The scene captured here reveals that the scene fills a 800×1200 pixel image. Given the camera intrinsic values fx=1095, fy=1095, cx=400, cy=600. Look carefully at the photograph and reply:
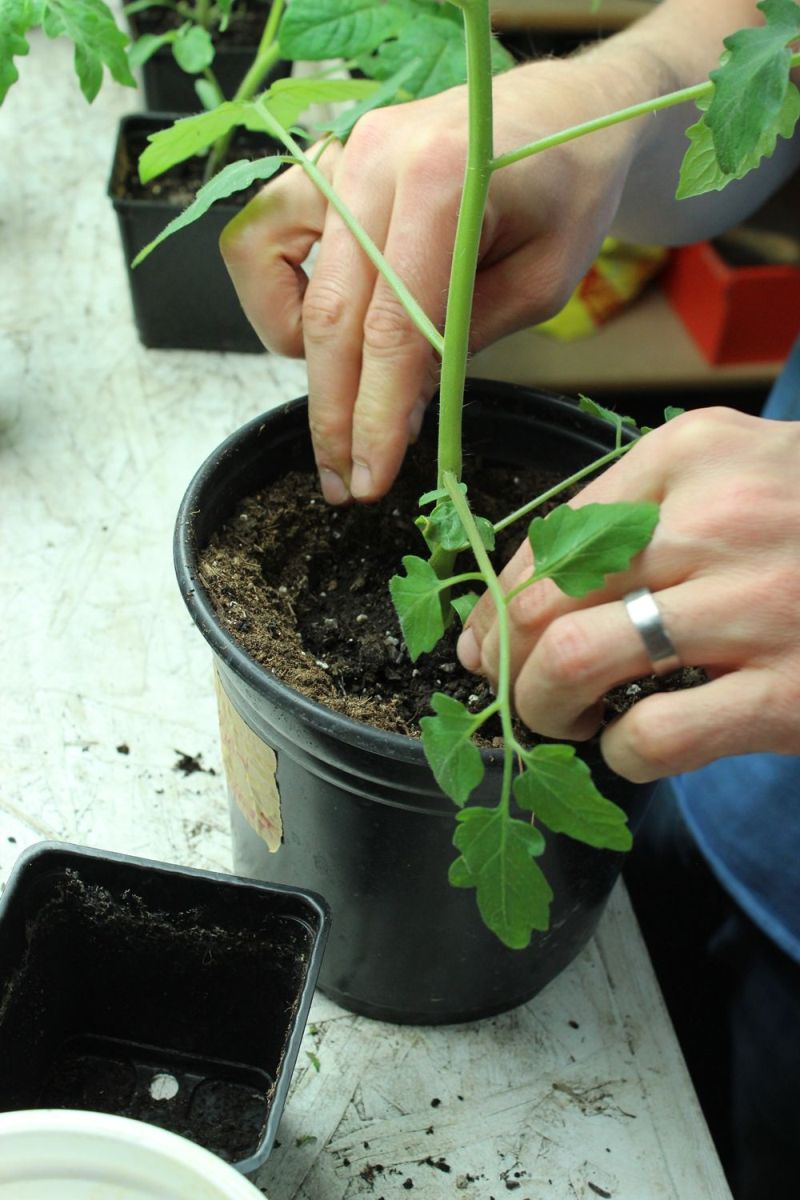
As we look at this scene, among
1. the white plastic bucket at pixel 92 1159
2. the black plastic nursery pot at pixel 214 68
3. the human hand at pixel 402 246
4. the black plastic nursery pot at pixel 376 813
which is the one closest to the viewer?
the white plastic bucket at pixel 92 1159

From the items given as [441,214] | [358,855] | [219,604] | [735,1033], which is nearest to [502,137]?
[441,214]

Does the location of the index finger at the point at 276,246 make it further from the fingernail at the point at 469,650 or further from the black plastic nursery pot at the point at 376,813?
the fingernail at the point at 469,650

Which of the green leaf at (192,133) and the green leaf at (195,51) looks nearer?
the green leaf at (192,133)

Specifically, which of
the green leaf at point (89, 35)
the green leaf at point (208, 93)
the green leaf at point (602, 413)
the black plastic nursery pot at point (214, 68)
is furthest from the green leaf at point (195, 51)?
the green leaf at point (602, 413)

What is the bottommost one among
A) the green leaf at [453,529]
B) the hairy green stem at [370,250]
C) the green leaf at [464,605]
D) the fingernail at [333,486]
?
the fingernail at [333,486]

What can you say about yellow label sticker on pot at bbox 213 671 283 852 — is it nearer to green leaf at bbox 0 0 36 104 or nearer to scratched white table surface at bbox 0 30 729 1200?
scratched white table surface at bbox 0 30 729 1200

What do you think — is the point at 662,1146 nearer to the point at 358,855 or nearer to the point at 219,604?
the point at 358,855

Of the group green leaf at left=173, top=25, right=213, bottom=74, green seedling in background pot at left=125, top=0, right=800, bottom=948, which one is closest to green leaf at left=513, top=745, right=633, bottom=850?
green seedling in background pot at left=125, top=0, right=800, bottom=948

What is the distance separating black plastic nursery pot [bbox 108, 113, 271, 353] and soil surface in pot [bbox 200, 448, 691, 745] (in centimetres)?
42

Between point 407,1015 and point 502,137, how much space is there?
55 centimetres

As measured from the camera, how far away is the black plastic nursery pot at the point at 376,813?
1.78ft

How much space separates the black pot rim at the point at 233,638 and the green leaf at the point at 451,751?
46mm

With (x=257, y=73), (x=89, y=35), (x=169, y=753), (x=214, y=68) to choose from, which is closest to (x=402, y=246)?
(x=89, y=35)

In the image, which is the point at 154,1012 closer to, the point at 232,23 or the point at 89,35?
the point at 89,35
